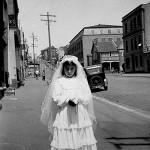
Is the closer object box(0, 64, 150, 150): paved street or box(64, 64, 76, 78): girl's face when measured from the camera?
box(64, 64, 76, 78): girl's face

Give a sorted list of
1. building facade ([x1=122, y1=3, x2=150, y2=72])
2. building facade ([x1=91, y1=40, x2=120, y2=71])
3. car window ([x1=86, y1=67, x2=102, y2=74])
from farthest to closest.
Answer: building facade ([x1=91, y1=40, x2=120, y2=71]), building facade ([x1=122, y1=3, x2=150, y2=72]), car window ([x1=86, y1=67, x2=102, y2=74])

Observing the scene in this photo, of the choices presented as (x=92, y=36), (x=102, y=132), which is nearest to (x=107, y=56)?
(x=92, y=36)

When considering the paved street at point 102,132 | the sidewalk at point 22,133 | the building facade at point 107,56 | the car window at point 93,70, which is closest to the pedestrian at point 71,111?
the paved street at point 102,132

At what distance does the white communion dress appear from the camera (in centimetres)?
391

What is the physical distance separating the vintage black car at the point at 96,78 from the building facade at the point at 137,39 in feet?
79.9

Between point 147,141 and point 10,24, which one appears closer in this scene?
point 147,141

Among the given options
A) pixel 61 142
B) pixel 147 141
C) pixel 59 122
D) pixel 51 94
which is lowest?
pixel 147 141

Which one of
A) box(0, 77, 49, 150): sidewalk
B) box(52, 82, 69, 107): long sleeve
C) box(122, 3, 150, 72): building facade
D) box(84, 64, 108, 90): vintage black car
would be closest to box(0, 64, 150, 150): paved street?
box(0, 77, 49, 150): sidewalk

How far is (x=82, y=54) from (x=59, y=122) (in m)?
79.6

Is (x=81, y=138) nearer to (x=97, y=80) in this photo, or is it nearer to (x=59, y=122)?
(x=59, y=122)

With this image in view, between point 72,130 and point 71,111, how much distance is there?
0.29 meters

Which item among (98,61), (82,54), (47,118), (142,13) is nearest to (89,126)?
(47,118)

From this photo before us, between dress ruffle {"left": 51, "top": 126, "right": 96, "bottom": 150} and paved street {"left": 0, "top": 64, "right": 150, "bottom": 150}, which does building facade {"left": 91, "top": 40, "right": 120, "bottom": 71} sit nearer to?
paved street {"left": 0, "top": 64, "right": 150, "bottom": 150}

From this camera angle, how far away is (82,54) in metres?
83.1
